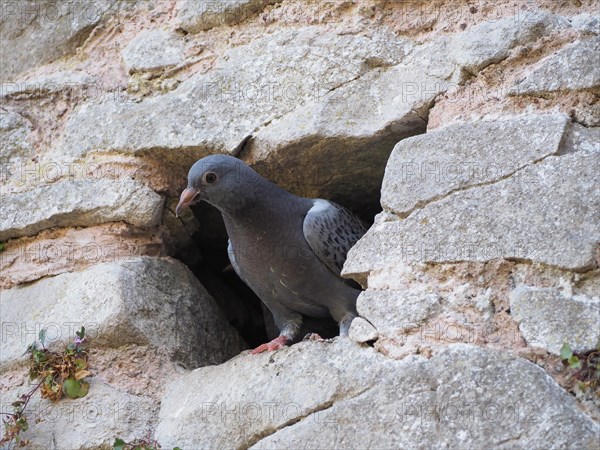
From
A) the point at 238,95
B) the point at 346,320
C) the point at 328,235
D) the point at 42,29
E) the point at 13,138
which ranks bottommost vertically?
the point at 346,320

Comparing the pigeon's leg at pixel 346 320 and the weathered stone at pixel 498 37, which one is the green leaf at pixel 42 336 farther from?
the weathered stone at pixel 498 37

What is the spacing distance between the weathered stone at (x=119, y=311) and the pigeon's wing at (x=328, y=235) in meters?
0.76

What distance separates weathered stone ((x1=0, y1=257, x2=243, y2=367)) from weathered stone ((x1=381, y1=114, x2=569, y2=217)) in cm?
135

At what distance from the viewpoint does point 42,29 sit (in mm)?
5391

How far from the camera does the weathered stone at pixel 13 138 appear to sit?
5105mm

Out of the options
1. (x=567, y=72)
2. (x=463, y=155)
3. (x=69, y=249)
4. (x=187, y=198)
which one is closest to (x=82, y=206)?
(x=69, y=249)

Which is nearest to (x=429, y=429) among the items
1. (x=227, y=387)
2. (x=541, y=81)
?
(x=227, y=387)

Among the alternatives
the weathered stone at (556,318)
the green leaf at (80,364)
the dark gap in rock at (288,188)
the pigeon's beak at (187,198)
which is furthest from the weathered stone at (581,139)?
the green leaf at (80,364)

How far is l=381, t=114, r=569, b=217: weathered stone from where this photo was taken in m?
3.74

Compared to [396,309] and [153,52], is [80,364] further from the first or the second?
[153,52]

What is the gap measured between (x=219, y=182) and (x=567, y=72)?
174cm

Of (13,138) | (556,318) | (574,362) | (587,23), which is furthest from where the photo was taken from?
(13,138)

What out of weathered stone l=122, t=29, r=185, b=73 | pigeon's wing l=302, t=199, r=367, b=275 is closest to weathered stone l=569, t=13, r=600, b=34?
pigeon's wing l=302, t=199, r=367, b=275

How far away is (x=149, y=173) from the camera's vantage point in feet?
15.8
